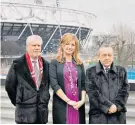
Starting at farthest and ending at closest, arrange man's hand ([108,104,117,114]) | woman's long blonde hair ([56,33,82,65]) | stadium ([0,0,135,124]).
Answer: stadium ([0,0,135,124]) < woman's long blonde hair ([56,33,82,65]) < man's hand ([108,104,117,114])

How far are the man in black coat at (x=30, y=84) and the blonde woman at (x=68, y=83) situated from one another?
90 millimetres

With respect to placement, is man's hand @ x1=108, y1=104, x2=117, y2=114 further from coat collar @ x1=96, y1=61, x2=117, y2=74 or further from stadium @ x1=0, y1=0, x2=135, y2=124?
stadium @ x1=0, y1=0, x2=135, y2=124

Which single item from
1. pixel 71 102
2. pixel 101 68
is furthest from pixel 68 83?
pixel 101 68

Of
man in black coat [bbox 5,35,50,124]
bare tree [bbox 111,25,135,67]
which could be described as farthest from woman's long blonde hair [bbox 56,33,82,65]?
bare tree [bbox 111,25,135,67]

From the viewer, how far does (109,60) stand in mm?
2197

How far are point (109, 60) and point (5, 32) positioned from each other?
35951 millimetres

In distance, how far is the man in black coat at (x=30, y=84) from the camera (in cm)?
219

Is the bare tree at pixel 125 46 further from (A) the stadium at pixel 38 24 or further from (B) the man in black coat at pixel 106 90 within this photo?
(A) the stadium at pixel 38 24

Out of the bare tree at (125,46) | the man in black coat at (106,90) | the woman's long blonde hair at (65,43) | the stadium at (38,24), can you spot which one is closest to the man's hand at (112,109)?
the man in black coat at (106,90)

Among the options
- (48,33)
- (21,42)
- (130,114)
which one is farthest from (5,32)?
(130,114)

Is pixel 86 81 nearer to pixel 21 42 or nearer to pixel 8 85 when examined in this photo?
pixel 8 85

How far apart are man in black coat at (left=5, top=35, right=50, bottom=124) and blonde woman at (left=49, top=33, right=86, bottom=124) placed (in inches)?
3.5

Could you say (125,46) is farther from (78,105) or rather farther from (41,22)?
(41,22)

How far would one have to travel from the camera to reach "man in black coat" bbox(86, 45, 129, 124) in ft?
7.04
